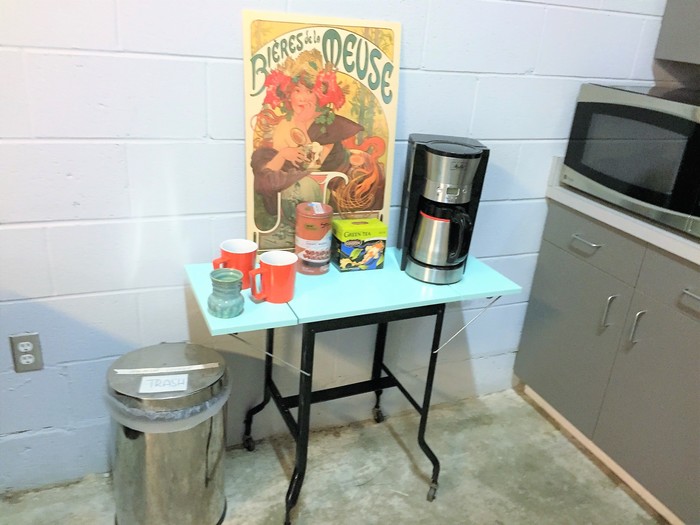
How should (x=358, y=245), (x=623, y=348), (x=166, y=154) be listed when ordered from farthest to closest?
(x=623, y=348) → (x=358, y=245) → (x=166, y=154)

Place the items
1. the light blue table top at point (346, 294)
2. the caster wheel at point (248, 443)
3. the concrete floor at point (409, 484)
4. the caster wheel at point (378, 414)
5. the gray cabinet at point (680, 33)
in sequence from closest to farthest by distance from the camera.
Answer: the light blue table top at point (346, 294), the concrete floor at point (409, 484), the gray cabinet at point (680, 33), the caster wheel at point (248, 443), the caster wheel at point (378, 414)

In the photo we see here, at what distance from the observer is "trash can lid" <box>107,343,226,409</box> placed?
1.46 metres

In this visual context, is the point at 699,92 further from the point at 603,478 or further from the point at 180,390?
the point at 180,390

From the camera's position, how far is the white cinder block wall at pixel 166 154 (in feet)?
4.70

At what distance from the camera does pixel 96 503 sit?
1.75m

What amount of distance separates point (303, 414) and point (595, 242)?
3.68 feet

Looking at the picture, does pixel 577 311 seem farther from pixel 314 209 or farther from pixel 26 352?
pixel 26 352

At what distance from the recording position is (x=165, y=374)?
154 cm

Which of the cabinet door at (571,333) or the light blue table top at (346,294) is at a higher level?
the light blue table top at (346,294)

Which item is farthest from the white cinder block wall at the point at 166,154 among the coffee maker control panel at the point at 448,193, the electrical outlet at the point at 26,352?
the coffee maker control panel at the point at 448,193

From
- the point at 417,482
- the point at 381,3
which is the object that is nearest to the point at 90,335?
the point at 417,482

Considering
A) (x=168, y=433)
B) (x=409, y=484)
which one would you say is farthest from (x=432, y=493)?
(x=168, y=433)

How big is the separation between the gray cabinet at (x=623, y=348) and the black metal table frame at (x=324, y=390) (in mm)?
594

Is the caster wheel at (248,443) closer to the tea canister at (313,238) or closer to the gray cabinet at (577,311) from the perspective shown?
the tea canister at (313,238)
